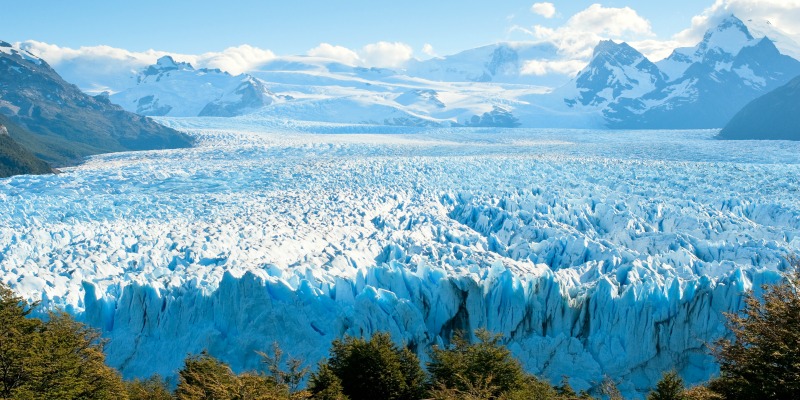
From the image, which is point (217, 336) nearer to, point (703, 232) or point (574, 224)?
point (574, 224)

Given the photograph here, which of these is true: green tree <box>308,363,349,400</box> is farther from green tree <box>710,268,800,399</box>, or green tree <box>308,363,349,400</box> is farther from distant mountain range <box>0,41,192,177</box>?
distant mountain range <box>0,41,192,177</box>

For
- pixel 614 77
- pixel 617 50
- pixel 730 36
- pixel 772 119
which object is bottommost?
pixel 772 119

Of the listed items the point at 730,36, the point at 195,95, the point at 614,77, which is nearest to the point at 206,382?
the point at 195,95

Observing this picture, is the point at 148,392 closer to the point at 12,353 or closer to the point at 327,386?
the point at 12,353

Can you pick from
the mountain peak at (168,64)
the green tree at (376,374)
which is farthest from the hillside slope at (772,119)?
the mountain peak at (168,64)

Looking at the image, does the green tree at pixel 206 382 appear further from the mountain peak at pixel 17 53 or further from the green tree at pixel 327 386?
the mountain peak at pixel 17 53

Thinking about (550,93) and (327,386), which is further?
(550,93)

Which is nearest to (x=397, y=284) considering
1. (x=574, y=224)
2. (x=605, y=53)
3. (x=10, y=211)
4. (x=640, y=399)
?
(x=640, y=399)
